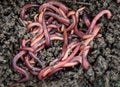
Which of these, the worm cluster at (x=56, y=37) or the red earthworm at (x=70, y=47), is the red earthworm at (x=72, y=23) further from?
the red earthworm at (x=70, y=47)

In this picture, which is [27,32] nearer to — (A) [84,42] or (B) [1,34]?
(B) [1,34]

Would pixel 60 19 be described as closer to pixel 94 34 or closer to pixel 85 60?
pixel 94 34

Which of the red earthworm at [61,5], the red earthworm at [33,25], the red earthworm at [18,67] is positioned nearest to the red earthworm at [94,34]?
the red earthworm at [61,5]

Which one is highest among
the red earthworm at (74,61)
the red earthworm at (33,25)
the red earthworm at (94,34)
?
the red earthworm at (33,25)

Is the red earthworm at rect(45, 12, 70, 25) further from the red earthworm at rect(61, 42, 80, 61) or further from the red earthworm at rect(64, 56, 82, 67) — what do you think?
the red earthworm at rect(64, 56, 82, 67)

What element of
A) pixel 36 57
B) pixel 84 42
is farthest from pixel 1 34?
pixel 84 42

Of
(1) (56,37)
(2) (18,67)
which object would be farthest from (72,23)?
(2) (18,67)
